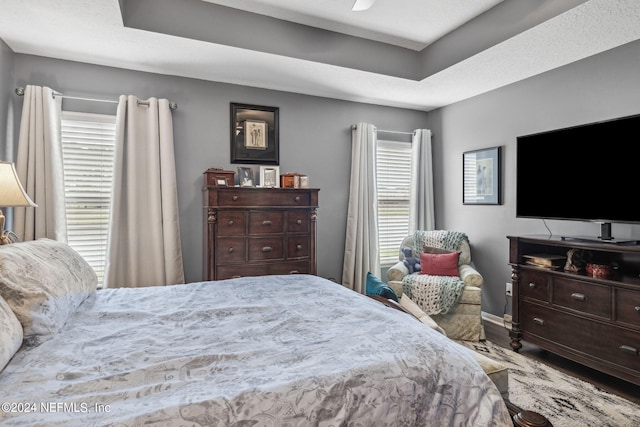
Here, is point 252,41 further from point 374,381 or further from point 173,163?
point 374,381

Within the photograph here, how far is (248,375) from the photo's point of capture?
104cm

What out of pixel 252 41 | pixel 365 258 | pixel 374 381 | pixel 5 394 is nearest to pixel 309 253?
pixel 365 258

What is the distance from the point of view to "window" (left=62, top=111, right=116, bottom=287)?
317 cm

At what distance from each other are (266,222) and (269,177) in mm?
613

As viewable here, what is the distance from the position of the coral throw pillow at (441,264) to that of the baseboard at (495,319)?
73 cm

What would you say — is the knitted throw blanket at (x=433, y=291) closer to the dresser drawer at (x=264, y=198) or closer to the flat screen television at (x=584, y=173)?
the flat screen television at (x=584, y=173)

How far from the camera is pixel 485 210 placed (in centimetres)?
401

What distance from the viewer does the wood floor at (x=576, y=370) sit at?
2408 mm

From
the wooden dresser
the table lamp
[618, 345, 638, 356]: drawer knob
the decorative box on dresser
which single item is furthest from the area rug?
the table lamp

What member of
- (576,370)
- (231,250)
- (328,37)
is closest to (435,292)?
(576,370)

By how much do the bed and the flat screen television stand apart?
86.2 inches

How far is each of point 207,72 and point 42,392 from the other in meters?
3.08

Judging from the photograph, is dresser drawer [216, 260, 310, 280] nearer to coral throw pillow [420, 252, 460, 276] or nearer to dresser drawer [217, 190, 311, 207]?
dresser drawer [217, 190, 311, 207]

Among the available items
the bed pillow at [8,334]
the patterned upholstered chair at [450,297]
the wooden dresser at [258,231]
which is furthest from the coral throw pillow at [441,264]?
the bed pillow at [8,334]
